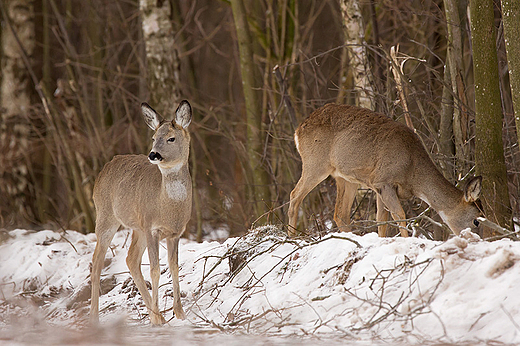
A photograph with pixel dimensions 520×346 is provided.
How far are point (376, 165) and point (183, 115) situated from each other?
2.26 metres

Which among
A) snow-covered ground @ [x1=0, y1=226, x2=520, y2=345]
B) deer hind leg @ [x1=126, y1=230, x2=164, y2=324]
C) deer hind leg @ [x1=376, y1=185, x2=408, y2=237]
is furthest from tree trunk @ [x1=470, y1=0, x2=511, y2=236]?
deer hind leg @ [x1=126, y1=230, x2=164, y2=324]

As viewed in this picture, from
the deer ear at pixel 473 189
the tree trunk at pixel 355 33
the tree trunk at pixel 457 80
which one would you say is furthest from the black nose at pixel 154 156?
the tree trunk at pixel 355 33

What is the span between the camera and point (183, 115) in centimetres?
623

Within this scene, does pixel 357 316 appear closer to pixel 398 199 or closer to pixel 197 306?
pixel 197 306

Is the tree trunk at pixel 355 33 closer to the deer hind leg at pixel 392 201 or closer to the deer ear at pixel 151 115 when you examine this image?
the deer hind leg at pixel 392 201

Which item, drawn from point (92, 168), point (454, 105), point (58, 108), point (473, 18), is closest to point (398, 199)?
point (454, 105)

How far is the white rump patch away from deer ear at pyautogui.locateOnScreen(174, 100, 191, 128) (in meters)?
0.55

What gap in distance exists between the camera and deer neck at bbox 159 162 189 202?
20.1 feet

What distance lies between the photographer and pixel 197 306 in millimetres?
5898

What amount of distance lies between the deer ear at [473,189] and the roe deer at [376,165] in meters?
0.01

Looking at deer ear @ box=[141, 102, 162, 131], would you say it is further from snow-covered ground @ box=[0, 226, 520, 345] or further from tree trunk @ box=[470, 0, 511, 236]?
tree trunk @ box=[470, 0, 511, 236]

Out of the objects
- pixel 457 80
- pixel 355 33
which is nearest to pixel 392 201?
pixel 457 80

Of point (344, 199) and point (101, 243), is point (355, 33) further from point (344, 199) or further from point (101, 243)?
point (101, 243)

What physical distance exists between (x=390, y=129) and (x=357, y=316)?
3287mm
